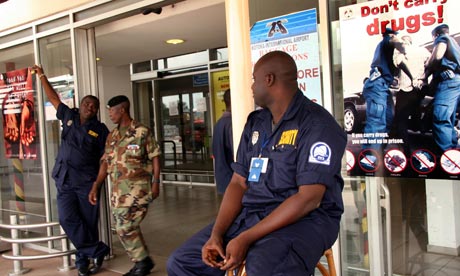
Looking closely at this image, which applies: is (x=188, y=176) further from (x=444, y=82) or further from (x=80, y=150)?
(x=444, y=82)

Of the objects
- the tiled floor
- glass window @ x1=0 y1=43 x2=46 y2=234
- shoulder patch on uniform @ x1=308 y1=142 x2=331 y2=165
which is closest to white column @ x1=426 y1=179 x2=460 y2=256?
the tiled floor

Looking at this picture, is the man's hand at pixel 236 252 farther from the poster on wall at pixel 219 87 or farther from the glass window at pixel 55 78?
the poster on wall at pixel 219 87

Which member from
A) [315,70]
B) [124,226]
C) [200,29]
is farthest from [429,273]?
[200,29]

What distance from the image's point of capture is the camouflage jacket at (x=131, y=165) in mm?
3832

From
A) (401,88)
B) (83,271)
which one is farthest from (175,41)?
(401,88)

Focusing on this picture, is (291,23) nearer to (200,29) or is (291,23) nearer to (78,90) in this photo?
(78,90)

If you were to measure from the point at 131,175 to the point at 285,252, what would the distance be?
7.93 feet

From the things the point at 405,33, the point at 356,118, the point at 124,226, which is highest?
the point at 405,33

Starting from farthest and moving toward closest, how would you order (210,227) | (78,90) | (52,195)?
(52,195) < (78,90) < (210,227)

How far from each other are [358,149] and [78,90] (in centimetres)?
288

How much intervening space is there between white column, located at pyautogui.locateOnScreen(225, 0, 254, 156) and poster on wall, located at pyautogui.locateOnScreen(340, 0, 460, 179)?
2.07 ft

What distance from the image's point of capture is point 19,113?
509 cm

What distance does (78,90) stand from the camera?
4496 mm

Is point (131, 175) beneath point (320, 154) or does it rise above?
beneath
